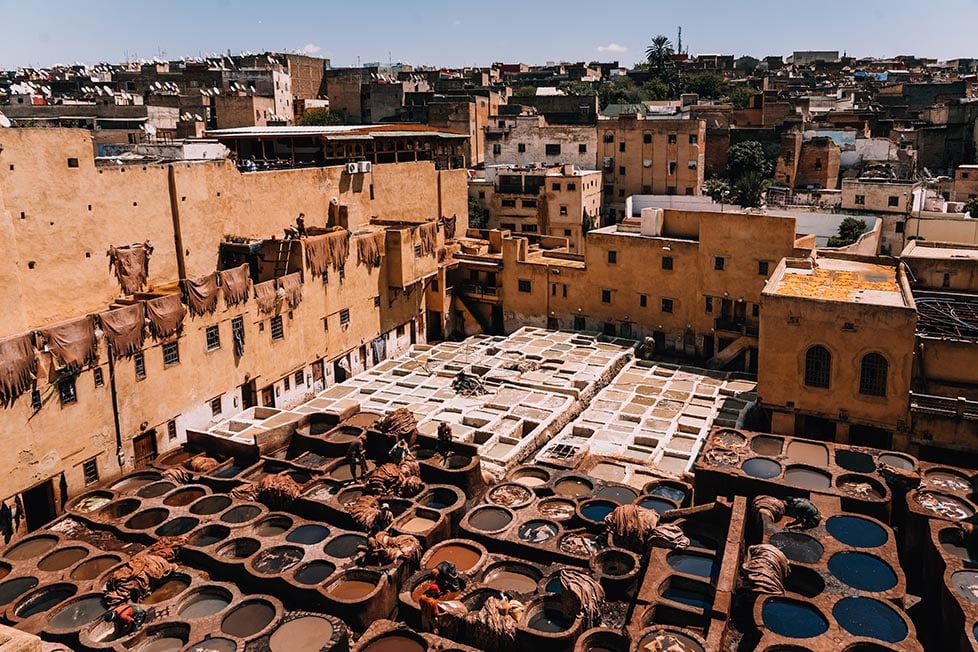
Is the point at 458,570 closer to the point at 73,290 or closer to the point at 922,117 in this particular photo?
the point at 73,290

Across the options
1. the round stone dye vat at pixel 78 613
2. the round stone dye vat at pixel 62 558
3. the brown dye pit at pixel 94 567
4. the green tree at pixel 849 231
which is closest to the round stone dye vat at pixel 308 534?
the brown dye pit at pixel 94 567

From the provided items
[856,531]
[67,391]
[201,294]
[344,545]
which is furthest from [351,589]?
[201,294]

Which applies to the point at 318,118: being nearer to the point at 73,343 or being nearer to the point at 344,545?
the point at 73,343

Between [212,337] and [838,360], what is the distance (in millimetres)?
21306

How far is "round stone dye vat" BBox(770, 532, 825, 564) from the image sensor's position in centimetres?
1800

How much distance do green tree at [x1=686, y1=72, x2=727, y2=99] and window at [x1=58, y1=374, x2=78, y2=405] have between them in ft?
276

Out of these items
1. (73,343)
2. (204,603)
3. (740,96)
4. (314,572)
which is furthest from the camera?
(740,96)

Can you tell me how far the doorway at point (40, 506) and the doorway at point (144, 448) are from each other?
2985mm

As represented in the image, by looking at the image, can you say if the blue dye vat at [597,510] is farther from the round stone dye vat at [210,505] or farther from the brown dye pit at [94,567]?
the brown dye pit at [94,567]

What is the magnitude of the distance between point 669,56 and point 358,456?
91619 millimetres

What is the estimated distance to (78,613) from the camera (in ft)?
59.8

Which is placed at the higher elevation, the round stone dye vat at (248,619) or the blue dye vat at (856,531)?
the blue dye vat at (856,531)

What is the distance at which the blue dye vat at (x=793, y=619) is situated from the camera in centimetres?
1583

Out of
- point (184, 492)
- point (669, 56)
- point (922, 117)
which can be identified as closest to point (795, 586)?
point (184, 492)
